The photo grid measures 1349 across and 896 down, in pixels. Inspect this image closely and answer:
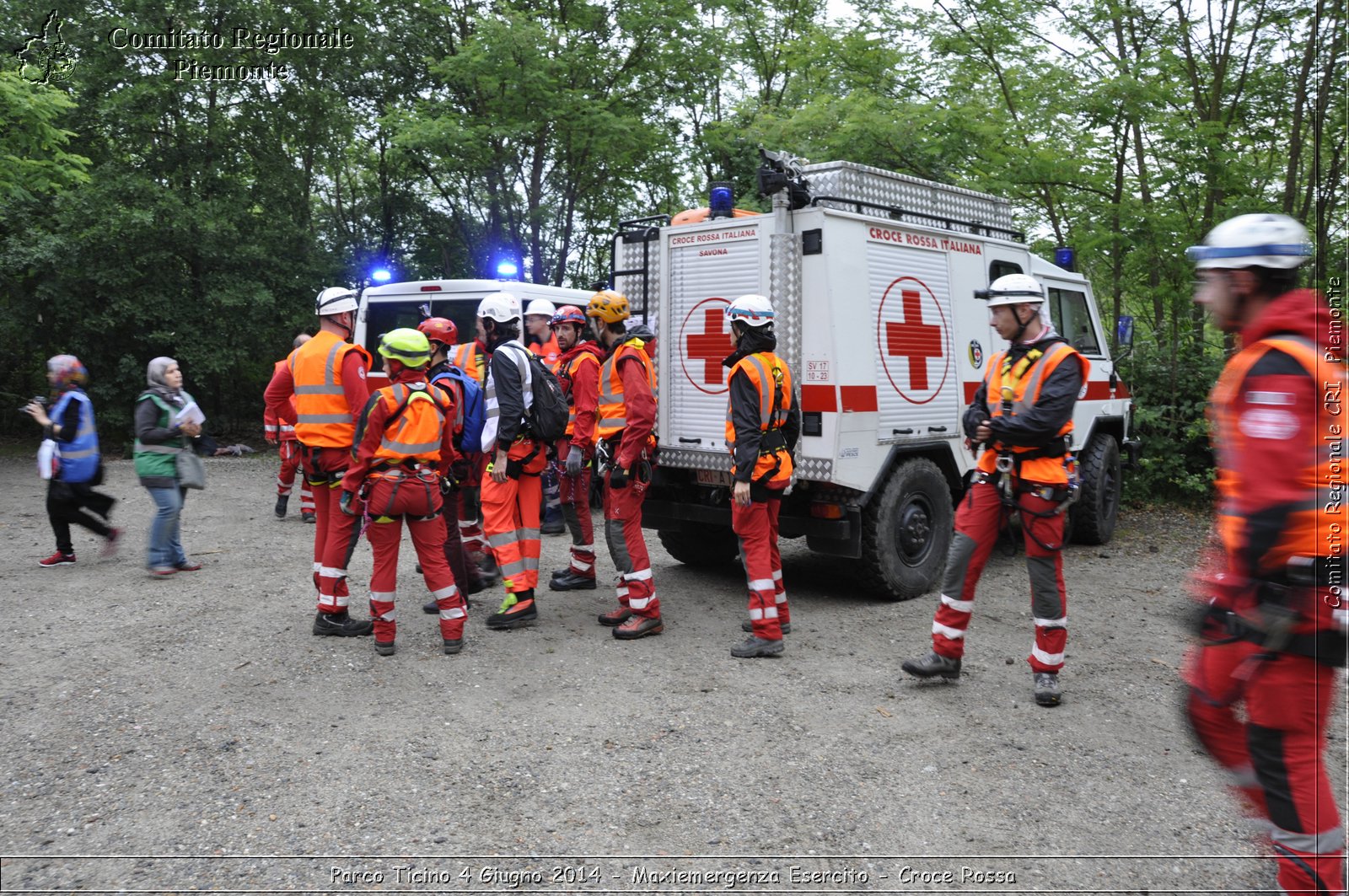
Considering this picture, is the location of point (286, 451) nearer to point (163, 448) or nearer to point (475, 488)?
point (163, 448)

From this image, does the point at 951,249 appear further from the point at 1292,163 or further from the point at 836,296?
the point at 1292,163

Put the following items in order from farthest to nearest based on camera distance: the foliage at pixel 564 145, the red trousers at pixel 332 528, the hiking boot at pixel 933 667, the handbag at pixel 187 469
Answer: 1. the foliage at pixel 564 145
2. the handbag at pixel 187 469
3. the red trousers at pixel 332 528
4. the hiking boot at pixel 933 667

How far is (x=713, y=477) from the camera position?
6.57 meters

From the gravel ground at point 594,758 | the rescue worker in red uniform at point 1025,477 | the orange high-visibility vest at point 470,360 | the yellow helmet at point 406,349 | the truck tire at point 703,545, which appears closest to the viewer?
the gravel ground at point 594,758

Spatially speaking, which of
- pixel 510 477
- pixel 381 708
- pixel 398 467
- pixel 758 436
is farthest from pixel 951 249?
pixel 381 708

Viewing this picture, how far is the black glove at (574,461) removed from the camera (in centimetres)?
621

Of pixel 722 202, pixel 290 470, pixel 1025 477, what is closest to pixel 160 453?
pixel 290 470

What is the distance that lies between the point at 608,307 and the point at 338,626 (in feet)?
8.62

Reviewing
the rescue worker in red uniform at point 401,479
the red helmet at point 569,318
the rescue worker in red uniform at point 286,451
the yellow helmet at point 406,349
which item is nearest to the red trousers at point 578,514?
the red helmet at point 569,318

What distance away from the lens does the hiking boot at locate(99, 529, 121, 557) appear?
7.87 metres

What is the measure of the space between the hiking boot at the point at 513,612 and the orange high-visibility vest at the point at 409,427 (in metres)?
1.17

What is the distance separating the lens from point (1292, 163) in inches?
409

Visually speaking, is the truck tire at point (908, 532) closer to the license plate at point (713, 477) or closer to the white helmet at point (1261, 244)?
the license plate at point (713, 477)

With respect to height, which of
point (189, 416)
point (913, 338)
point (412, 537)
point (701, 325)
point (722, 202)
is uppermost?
point (722, 202)
